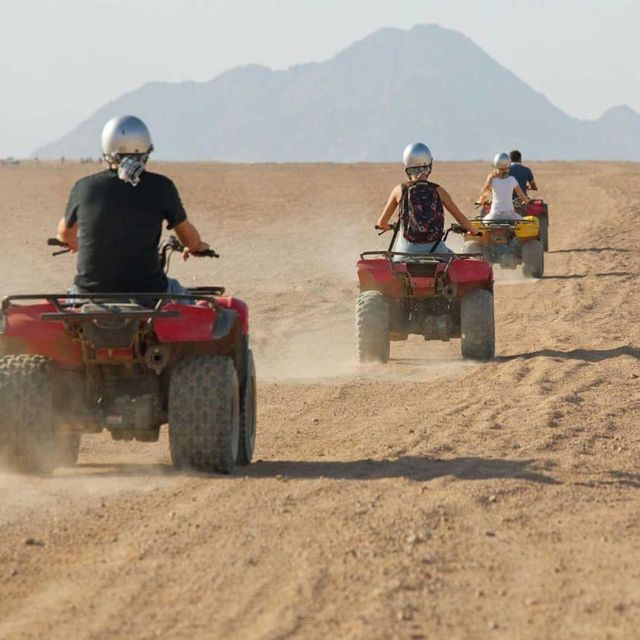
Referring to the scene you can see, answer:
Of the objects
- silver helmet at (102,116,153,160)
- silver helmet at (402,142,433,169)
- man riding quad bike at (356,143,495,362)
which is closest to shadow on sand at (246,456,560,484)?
silver helmet at (102,116,153,160)

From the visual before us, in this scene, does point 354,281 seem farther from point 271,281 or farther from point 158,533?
point 158,533

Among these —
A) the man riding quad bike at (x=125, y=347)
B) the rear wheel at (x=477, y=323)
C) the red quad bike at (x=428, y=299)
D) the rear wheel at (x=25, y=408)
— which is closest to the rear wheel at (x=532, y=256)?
the red quad bike at (x=428, y=299)

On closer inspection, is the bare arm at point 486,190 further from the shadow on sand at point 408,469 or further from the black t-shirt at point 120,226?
the black t-shirt at point 120,226

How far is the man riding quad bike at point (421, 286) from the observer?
13.8 m

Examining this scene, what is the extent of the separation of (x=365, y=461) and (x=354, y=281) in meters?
13.8

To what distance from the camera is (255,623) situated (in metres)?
5.63

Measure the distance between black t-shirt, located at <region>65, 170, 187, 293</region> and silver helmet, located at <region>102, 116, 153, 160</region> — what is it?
0.36ft

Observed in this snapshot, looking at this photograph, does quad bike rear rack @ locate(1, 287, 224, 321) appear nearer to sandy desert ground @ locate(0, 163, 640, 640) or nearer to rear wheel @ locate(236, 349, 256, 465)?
rear wheel @ locate(236, 349, 256, 465)

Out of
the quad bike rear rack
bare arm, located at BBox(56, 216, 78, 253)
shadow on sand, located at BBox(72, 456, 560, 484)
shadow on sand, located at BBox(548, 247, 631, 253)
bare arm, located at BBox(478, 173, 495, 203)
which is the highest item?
bare arm, located at BBox(56, 216, 78, 253)

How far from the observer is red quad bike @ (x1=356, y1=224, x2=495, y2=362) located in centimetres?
1379

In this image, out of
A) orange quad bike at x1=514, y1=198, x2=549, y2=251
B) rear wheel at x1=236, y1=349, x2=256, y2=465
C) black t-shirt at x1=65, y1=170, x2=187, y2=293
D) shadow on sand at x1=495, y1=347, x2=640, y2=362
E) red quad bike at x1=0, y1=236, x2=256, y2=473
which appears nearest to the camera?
red quad bike at x1=0, y1=236, x2=256, y2=473

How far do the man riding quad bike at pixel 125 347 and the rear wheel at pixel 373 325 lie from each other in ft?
16.1

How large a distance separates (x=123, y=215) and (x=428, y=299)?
5892mm

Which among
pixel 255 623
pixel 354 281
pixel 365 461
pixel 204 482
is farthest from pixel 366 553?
pixel 354 281
